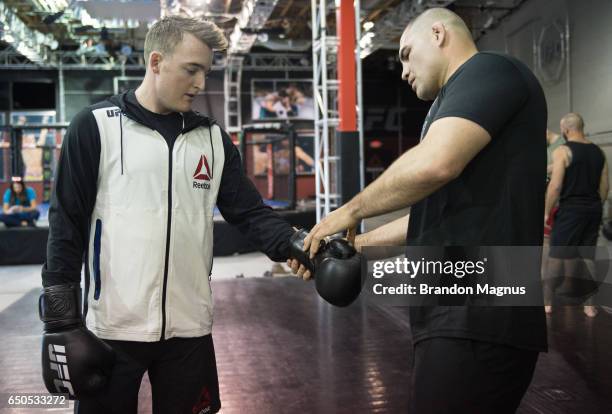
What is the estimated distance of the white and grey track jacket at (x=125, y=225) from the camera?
1.48m

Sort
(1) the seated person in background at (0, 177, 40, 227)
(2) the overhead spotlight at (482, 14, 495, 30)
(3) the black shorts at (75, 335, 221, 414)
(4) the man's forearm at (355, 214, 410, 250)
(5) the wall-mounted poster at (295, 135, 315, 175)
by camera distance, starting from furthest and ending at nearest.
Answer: (5) the wall-mounted poster at (295, 135, 315, 175)
(2) the overhead spotlight at (482, 14, 495, 30)
(1) the seated person in background at (0, 177, 40, 227)
(4) the man's forearm at (355, 214, 410, 250)
(3) the black shorts at (75, 335, 221, 414)

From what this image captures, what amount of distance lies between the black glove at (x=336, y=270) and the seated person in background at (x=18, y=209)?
24.1 ft

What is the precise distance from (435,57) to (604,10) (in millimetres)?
9279

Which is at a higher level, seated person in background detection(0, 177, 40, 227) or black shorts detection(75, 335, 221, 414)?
seated person in background detection(0, 177, 40, 227)

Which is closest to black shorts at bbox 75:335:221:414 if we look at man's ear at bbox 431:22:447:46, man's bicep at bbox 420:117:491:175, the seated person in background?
man's bicep at bbox 420:117:491:175

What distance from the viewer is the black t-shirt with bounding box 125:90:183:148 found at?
1565 mm

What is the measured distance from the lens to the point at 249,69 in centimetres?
1555

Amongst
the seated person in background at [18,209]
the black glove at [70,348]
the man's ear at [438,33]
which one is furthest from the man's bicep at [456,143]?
the seated person in background at [18,209]

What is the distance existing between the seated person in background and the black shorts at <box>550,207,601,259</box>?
6705mm

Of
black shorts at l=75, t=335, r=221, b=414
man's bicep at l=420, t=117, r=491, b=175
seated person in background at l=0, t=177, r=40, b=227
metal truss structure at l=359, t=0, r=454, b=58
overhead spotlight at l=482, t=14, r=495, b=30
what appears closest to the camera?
man's bicep at l=420, t=117, r=491, b=175

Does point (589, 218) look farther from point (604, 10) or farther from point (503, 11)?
point (503, 11)

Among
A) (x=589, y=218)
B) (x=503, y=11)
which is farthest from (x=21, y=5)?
(x=589, y=218)

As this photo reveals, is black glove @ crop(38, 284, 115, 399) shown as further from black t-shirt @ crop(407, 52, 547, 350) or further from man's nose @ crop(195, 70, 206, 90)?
black t-shirt @ crop(407, 52, 547, 350)

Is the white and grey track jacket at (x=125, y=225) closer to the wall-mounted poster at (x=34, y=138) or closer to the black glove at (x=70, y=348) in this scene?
the black glove at (x=70, y=348)
